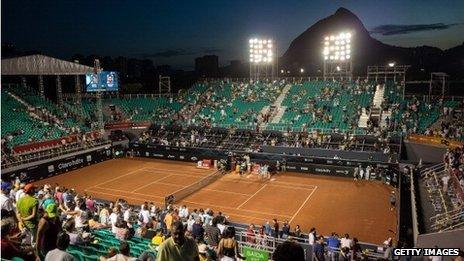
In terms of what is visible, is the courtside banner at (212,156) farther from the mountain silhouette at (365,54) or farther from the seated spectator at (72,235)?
the seated spectator at (72,235)

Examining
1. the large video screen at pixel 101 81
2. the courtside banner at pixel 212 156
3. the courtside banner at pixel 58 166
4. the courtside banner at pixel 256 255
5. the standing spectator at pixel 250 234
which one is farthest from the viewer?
the large video screen at pixel 101 81

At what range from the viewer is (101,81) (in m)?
45.1

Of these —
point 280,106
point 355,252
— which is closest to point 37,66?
point 280,106

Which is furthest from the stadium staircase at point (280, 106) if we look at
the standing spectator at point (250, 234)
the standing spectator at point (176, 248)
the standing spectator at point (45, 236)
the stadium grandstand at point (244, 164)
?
the standing spectator at point (176, 248)

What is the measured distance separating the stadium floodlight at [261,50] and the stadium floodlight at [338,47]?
764cm

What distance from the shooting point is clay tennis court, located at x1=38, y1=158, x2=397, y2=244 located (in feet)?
72.6

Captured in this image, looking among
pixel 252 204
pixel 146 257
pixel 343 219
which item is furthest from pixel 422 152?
pixel 146 257

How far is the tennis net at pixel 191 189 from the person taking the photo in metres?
25.2

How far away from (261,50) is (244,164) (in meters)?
22.0

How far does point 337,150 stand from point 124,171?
1967 cm

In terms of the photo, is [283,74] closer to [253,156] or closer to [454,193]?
[253,156]

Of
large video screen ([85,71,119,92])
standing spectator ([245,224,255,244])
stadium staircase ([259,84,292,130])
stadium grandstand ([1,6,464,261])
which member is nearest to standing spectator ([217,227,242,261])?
stadium grandstand ([1,6,464,261])

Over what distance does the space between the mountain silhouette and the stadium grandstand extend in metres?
13.1
